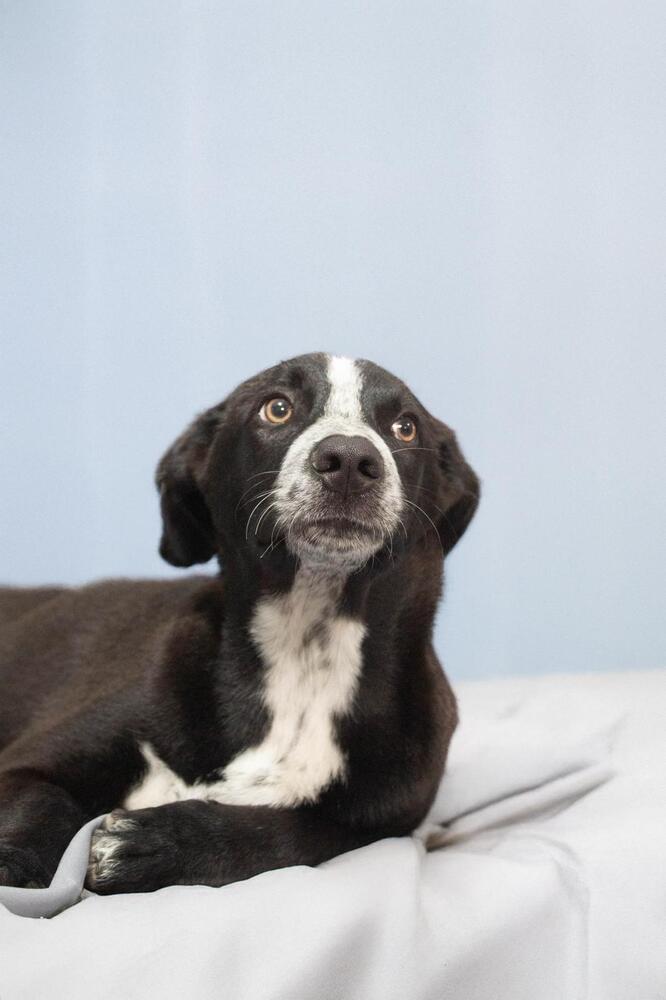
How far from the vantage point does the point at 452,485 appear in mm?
2426

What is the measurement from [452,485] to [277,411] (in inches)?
17.1

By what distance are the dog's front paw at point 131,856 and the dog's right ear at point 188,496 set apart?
2.16 feet

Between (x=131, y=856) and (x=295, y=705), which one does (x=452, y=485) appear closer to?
(x=295, y=705)

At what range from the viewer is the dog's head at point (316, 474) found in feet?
6.61

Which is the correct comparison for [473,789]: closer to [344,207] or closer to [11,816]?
[11,816]

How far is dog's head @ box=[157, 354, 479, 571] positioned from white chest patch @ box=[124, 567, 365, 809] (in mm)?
128

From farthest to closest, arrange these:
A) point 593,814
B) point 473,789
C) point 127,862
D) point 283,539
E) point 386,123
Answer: point 386,123, point 473,789, point 593,814, point 283,539, point 127,862

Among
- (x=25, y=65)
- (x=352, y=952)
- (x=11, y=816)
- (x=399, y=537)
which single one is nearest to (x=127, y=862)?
(x=11, y=816)

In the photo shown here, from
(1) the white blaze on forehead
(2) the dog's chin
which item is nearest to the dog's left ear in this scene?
(1) the white blaze on forehead

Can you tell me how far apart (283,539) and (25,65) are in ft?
9.51

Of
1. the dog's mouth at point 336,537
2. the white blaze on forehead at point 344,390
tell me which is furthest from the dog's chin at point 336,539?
the white blaze on forehead at point 344,390

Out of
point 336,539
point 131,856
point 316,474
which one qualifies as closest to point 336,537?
point 336,539

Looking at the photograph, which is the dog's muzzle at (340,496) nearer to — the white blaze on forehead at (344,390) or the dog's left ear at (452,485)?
the white blaze on forehead at (344,390)

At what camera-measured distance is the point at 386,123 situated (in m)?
4.21
